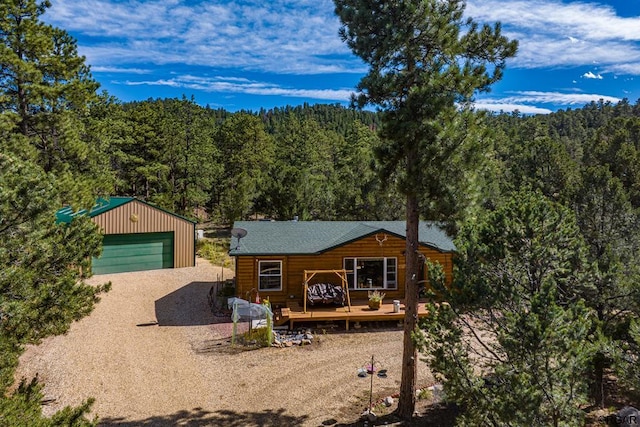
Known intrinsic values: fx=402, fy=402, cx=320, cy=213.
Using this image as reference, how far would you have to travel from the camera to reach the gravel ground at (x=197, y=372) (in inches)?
339

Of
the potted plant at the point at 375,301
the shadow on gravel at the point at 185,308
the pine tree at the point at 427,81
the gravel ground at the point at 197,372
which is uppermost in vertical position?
the pine tree at the point at 427,81

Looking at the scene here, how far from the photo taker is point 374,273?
16203 mm

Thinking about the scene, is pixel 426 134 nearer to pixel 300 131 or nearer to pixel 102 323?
pixel 102 323

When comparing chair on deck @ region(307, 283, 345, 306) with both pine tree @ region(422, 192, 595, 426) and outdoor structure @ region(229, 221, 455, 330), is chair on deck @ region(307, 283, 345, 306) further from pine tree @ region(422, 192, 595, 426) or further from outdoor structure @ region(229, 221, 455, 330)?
pine tree @ region(422, 192, 595, 426)

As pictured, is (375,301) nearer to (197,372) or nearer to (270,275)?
(270,275)

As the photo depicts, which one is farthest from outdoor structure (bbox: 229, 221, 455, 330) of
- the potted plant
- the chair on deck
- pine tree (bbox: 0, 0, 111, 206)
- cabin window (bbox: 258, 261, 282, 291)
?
pine tree (bbox: 0, 0, 111, 206)

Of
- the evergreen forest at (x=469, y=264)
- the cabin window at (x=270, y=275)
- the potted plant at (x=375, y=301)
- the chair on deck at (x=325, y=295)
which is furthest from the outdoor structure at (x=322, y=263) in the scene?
the evergreen forest at (x=469, y=264)

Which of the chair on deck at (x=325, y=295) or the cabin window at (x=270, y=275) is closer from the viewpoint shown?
the chair on deck at (x=325, y=295)

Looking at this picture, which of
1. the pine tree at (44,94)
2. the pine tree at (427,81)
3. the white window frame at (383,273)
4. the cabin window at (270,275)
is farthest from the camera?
the white window frame at (383,273)

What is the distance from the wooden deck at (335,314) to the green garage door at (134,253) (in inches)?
387

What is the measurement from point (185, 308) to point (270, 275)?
139 inches

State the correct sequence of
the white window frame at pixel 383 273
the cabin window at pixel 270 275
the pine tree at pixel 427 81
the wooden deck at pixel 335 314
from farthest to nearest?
the white window frame at pixel 383 273 < the cabin window at pixel 270 275 < the wooden deck at pixel 335 314 < the pine tree at pixel 427 81

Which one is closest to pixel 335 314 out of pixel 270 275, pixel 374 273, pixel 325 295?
pixel 325 295

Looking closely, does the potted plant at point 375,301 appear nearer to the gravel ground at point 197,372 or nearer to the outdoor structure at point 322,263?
the outdoor structure at point 322,263
